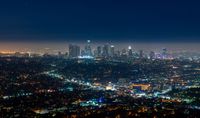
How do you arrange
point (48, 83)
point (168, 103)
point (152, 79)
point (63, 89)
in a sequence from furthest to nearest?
point (152, 79), point (48, 83), point (63, 89), point (168, 103)

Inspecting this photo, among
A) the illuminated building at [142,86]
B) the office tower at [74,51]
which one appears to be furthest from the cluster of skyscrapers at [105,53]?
the illuminated building at [142,86]

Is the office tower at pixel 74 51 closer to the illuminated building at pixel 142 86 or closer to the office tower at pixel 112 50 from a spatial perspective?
the office tower at pixel 112 50

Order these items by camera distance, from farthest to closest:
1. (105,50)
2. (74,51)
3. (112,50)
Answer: (112,50), (105,50), (74,51)

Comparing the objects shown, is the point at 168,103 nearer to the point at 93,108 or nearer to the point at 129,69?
the point at 93,108

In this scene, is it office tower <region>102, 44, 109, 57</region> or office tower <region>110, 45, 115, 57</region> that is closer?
office tower <region>110, 45, 115, 57</region>

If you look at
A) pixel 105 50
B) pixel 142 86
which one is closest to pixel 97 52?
pixel 105 50

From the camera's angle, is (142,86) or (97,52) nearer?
(142,86)

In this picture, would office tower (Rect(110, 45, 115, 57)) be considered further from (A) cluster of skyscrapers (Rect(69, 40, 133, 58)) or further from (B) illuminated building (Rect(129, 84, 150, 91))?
(B) illuminated building (Rect(129, 84, 150, 91))

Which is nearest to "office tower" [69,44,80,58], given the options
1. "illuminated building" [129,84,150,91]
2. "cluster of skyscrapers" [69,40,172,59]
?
"cluster of skyscrapers" [69,40,172,59]

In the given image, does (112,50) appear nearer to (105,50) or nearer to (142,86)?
(105,50)

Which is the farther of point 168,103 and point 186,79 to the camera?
point 186,79

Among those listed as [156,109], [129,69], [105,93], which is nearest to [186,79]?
[129,69]
